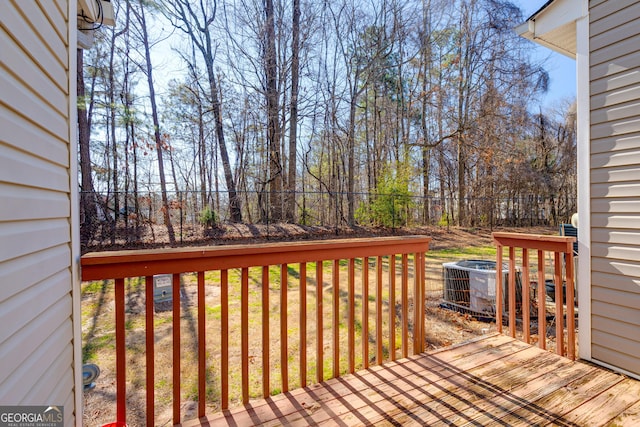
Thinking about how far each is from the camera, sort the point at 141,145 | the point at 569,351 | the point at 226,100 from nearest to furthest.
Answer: the point at 569,351 → the point at 141,145 → the point at 226,100

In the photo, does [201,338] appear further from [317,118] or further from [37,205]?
[317,118]

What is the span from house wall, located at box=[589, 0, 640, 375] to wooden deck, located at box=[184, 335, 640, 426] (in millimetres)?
294

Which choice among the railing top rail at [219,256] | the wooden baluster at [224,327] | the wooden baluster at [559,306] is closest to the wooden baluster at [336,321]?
the railing top rail at [219,256]

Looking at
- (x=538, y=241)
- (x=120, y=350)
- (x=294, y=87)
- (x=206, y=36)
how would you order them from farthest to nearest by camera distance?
(x=294, y=87) < (x=206, y=36) < (x=538, y=241) < (x=120, y=350)

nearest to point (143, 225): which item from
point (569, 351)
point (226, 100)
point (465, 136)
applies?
point (226, 100)

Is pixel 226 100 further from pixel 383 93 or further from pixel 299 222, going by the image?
pixel 383 93

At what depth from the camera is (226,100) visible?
380 inches

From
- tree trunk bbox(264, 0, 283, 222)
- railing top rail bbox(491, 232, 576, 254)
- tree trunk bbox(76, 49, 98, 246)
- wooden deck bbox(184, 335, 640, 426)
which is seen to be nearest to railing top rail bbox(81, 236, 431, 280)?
wooden deck bbox(184, 335, 640, 426)

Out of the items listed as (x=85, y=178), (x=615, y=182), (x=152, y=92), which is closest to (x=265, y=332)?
(x=615, y=182)

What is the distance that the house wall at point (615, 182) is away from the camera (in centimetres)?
195

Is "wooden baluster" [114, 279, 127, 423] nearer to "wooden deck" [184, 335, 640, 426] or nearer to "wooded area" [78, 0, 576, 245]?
"wooden deck" [184, 335, 640, 426]

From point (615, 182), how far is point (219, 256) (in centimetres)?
262

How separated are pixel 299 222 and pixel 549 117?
41.8ft

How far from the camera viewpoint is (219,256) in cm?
156
